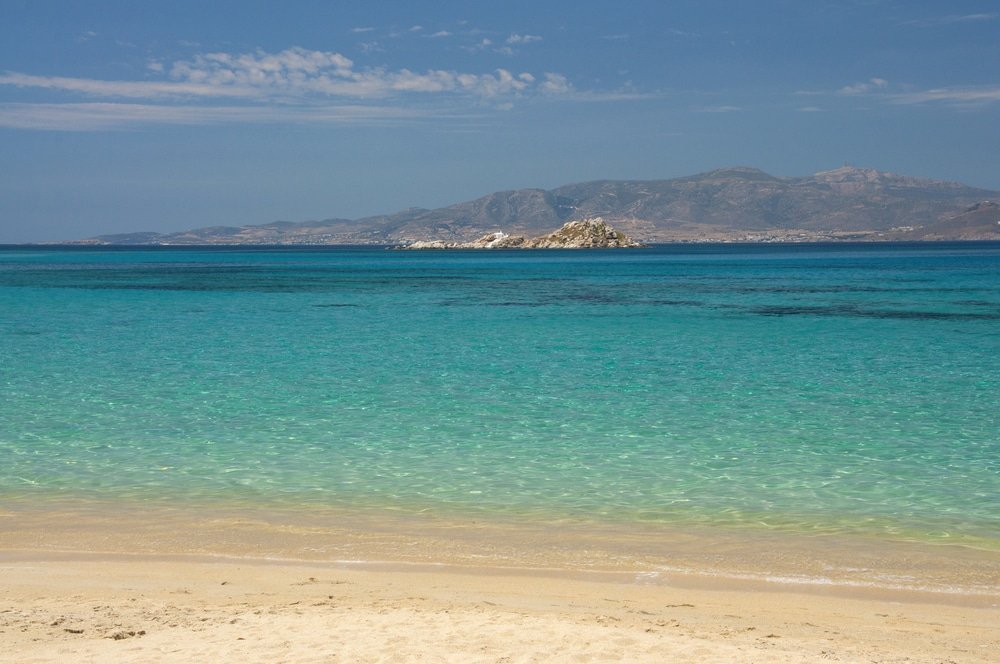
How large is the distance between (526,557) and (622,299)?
4175 cm

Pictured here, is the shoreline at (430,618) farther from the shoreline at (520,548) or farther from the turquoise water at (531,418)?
the turquoise water at (531,418)

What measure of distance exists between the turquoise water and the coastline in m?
0.95

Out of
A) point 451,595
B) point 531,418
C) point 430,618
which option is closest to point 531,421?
point 531,418

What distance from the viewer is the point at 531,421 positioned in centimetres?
1620

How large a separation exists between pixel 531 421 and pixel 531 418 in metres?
0.28

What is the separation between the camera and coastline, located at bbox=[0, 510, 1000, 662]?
6531mm

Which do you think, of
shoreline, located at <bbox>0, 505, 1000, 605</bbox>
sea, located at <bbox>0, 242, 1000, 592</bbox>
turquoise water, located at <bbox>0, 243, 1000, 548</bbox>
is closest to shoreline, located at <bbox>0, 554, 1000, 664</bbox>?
shoreline, located at <bbox>0, 505, 1000, 605</bbox>

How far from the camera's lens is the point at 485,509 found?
11.0 m

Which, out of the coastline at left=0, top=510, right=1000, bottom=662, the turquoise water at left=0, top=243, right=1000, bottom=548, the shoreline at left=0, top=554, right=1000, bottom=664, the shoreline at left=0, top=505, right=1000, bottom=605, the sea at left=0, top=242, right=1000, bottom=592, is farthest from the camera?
the turquoise water at left=0, top=243, right=1000, bottom=548

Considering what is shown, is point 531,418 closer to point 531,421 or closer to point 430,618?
point 531,421

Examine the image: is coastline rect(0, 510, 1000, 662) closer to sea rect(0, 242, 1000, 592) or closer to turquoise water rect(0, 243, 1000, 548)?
sea rect(0, 242, 1000, 592)

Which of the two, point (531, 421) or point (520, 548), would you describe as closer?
point (520, 548)

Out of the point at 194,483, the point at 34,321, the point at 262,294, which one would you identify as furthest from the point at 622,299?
the point at 194,483

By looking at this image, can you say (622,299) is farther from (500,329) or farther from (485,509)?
(485,509)
